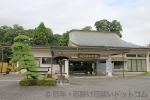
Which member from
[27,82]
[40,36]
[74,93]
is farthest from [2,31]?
[74,93]

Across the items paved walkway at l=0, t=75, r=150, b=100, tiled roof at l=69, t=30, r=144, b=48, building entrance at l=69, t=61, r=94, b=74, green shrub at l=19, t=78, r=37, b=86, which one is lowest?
paved walkway at l=0, t=75, r=150, b=100

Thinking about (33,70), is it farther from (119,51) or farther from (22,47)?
(119,51)

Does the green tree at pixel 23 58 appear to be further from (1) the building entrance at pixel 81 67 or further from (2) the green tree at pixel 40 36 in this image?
(2) the green tree at pixel 40 36

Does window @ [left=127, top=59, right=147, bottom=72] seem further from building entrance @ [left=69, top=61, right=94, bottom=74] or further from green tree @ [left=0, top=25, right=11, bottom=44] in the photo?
green tree @ [left=0, top=25, right=11, bottom=44]

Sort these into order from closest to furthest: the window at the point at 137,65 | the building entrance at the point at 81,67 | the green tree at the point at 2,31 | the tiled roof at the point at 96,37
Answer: the building entrance at the point at 81,67 → the window at the point at 137,65 → the tiled roof at the point at 96,37 → the green tree at the point at 2,31

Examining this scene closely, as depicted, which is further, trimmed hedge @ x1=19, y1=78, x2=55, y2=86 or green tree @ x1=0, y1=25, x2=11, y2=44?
green tree @ x1=0, y1=25, x2=11, y2=44

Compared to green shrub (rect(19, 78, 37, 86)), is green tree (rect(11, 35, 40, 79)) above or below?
above

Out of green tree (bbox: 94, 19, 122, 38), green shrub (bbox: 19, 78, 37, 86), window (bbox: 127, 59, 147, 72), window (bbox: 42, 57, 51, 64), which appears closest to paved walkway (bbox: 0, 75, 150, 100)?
green shrub (bbox: 19, 78, 37, 86)

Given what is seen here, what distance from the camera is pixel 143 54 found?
21.6 metres

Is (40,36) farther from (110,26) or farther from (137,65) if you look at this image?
(137,65)

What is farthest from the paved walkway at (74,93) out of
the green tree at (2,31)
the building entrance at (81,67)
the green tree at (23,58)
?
the green tree at (2,31)

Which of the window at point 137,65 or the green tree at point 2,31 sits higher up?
the green tree at point 2,31

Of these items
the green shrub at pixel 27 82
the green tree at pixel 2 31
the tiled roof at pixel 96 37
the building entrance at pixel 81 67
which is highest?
the green tree at pixel 2 31

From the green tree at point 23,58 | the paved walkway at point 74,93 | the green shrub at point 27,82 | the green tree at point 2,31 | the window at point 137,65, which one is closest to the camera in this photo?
the paved walkway at point 74,93
